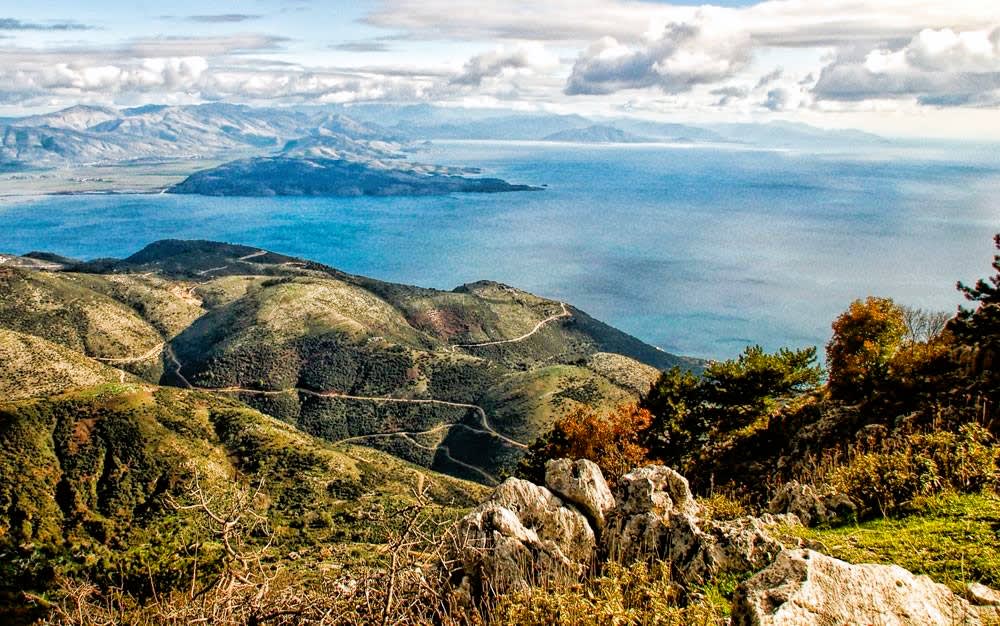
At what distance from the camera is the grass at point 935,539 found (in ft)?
25.3

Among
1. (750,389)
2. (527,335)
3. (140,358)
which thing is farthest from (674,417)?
(527,335)

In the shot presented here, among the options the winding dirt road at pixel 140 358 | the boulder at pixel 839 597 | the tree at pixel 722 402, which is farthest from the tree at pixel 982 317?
the winding dirt road at pixel 140 358

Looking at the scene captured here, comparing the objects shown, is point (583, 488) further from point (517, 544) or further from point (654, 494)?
point (517, 544)

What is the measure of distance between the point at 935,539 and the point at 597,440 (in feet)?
75.0

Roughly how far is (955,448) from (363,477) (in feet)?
148

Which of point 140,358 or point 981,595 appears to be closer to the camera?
point 981,595

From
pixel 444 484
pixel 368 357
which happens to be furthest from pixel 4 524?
pixel 368 357

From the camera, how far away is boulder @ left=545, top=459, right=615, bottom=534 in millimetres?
11708

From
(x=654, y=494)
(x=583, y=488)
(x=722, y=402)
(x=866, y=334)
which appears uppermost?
(x=654, y=494)

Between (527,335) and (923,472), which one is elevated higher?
(923,472)

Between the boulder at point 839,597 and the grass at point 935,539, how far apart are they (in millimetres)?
1376

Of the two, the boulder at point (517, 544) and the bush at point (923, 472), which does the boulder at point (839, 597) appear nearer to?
the boulder at point (517, 544)

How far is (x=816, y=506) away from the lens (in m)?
11.2

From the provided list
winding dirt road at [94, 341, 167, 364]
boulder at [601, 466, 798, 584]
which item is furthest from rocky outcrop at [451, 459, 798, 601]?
winding dirt road at [94, 341, 167, 364]
